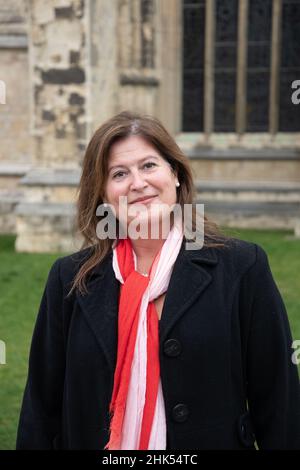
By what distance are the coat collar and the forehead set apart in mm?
295

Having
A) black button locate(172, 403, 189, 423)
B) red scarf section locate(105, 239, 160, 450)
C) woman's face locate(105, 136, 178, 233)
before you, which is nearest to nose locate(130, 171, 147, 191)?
woman's face locate(105, 136, 178, 233)

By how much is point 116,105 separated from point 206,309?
9.20 meters

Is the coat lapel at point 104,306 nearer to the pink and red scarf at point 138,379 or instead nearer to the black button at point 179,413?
the pink and red scarf at point 138,379

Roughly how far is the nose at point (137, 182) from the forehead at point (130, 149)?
0.05 meters

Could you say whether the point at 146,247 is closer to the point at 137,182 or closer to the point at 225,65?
the point at 137,182

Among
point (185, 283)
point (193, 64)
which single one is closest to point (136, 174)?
point (185, 283)

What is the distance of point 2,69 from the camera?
39.0 ft

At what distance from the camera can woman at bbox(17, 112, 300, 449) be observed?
193 centimetres

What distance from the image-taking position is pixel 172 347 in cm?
191

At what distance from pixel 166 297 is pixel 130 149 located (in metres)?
0.44

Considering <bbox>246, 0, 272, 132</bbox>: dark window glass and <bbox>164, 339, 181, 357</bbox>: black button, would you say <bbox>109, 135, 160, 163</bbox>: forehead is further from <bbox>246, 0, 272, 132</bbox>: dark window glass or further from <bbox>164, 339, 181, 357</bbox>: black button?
<bbox>246, 0, 272, 132</bbox>: dark window glass

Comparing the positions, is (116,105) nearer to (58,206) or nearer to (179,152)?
(58,206)

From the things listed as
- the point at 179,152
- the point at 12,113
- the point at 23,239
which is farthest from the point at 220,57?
the point at 179,152

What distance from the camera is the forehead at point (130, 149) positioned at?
2.04 m
